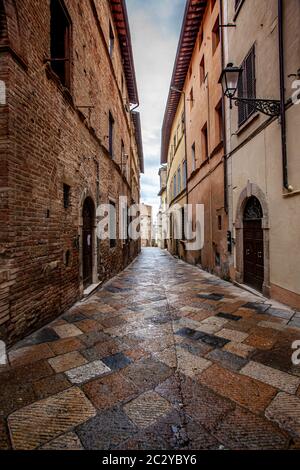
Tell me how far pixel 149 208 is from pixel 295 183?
44.7 metres

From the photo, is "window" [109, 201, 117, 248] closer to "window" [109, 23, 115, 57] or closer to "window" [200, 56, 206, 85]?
"window" [109, 23, 115, 57]

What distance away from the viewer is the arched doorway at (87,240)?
5996mm

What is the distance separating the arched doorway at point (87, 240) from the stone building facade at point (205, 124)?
418cm

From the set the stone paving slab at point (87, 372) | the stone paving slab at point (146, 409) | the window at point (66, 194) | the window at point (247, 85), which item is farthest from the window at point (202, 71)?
the stone paving slab at point (146, 409)

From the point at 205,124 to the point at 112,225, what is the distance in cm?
571

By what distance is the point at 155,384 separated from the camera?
2.19 m

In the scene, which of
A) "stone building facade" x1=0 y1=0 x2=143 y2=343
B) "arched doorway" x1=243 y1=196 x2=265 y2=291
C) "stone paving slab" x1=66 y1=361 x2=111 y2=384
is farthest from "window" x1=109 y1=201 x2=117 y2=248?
"stone paving slab" x1=66 y1=361 x2=111 y2=384

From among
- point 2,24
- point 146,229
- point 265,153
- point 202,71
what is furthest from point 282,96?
point 146,229

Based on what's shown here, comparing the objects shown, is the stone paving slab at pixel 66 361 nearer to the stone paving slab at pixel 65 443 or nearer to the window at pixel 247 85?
the stone paving slab at pixel 65 443

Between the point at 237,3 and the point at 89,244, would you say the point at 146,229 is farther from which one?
the point at 237,3

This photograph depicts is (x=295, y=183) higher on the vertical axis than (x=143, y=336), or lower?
higher

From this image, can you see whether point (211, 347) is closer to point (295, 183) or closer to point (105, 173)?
point (295, 183)

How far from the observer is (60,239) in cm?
441
